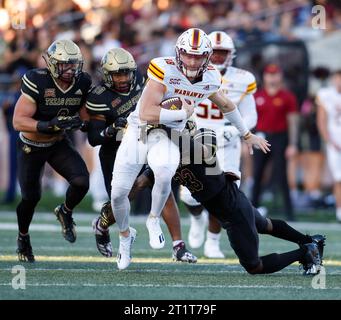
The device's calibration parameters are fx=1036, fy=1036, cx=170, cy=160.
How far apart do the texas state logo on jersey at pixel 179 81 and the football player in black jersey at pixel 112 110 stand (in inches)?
25.8

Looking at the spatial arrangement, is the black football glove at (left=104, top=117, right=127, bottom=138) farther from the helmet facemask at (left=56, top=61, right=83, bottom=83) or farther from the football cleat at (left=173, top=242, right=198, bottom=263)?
the football cleat at (left=173, top=242, right=198, bottom=263)

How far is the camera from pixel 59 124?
7.15 metres

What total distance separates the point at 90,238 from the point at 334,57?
749 cm

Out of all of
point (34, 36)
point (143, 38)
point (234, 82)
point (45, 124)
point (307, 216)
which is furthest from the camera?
point (143, 38)

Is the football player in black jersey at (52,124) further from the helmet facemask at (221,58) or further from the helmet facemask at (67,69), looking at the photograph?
the helmet facemask at (221,58)

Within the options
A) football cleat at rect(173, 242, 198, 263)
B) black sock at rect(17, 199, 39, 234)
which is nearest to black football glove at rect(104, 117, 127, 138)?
black sock at rect(17, 199, 39, 234)

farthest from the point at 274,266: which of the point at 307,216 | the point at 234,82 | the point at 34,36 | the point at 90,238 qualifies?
the point at 34,36

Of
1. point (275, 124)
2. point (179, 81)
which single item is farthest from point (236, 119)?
point (275, 124)

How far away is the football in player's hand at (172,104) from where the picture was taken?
21.5ft

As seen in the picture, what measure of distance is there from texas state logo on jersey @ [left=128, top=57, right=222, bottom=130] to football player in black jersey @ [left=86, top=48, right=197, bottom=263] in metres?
0.65

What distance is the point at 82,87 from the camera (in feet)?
24.5

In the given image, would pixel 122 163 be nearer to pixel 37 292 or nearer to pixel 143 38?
pixel 37 292

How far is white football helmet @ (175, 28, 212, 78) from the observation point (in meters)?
6.50

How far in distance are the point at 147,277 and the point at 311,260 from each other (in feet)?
3.51
